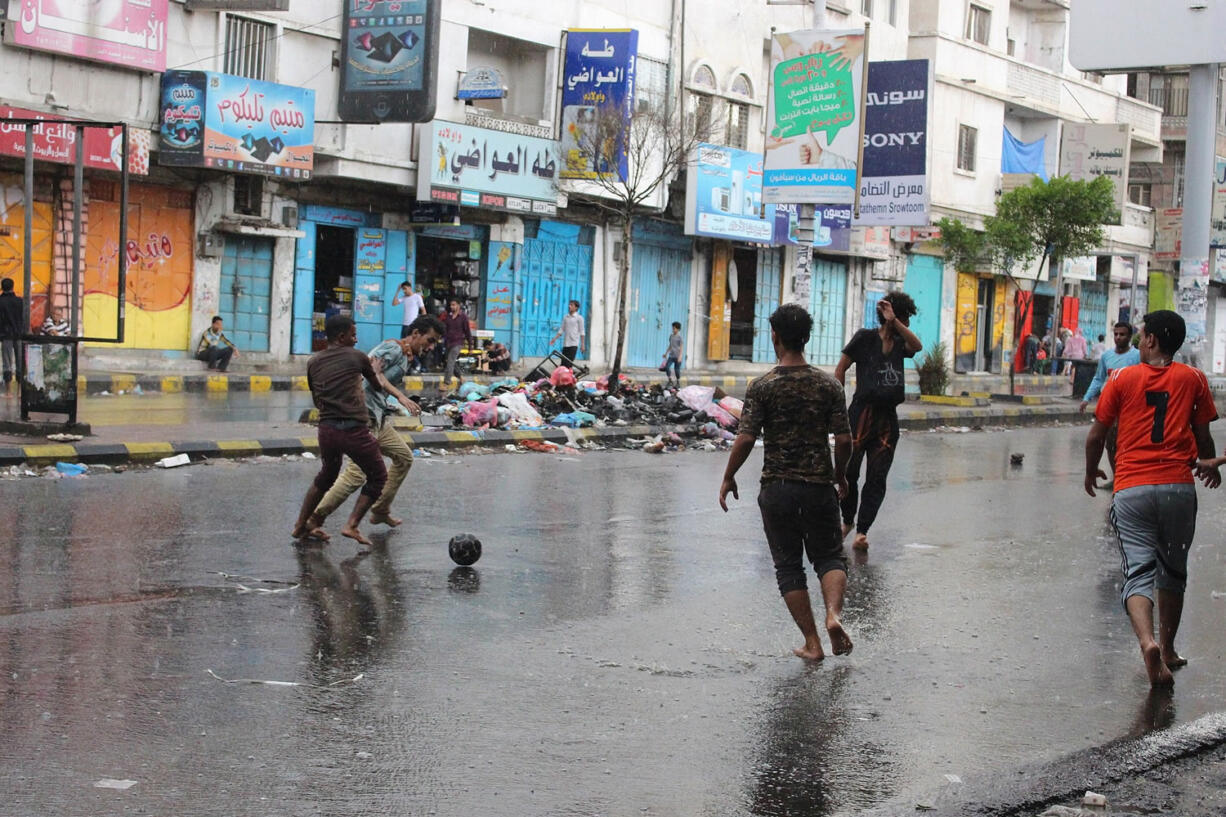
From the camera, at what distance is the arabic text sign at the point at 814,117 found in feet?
68.2

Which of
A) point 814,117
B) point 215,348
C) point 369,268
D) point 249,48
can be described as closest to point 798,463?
point 814,117

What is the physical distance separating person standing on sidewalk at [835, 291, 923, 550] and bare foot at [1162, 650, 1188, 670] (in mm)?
3277

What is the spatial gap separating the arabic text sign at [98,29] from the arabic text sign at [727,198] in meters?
13.0

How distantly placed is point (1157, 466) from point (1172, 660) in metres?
1.10

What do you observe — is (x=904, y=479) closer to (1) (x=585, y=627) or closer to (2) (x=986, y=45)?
(1) (x=585, y=627)

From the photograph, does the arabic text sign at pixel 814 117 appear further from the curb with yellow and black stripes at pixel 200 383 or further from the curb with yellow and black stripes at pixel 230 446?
the curb with yellow and black stripes at pixel 230 446

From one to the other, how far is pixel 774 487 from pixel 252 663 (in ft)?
8.06

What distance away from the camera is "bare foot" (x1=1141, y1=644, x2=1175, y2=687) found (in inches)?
259

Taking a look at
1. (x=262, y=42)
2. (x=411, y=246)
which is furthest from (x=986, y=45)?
(x=262, y=42)

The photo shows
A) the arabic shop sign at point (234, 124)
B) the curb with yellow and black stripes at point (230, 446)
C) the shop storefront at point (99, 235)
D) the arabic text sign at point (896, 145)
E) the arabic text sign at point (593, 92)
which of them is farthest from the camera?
the arabic text sign at point (593, 92)

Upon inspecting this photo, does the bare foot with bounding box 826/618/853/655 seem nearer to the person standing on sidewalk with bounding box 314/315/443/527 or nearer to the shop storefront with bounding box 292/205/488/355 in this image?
the person standing on sidewalk with bounding box 314/315/443/527

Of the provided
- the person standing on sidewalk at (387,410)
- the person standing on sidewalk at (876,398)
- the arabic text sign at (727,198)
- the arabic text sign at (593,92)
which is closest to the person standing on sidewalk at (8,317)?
the person standing on sidewalk at (387,410)

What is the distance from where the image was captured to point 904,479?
50.7 feet

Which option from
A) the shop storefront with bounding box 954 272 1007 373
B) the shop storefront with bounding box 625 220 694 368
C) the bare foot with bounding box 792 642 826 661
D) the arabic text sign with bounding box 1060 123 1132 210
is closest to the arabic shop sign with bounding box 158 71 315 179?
the shop storefront with bounding box 625 220 694 368
